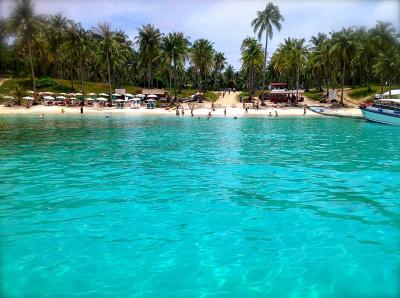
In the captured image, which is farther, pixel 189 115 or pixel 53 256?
pixel 189 115

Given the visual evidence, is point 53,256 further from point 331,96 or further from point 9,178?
point 331,96

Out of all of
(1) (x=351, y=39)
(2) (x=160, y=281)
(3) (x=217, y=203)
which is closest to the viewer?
(2) (x=160, y=281)

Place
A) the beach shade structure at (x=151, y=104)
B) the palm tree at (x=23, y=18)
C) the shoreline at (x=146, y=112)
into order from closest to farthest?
the shoreline at (x=146, y=112), the palm tree at (x=23, y=18), the beach shade structure at (x=151, y=104)

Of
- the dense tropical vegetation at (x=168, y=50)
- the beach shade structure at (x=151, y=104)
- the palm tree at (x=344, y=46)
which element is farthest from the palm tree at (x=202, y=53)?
the palm tree at (x=344, y=46)

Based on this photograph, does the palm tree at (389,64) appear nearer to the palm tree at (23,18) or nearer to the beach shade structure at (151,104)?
the beach shade structure at (151,104)

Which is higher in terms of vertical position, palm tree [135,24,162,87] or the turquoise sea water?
palm tree [135,24,162,87]

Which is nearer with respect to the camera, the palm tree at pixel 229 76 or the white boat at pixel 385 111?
the white boat at pixel 385 111

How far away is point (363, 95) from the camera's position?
3327 inches

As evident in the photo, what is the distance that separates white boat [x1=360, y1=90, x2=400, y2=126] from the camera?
4647 cm

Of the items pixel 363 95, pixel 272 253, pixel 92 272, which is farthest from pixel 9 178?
pixel 363 95

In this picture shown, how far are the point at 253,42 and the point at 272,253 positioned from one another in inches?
3222

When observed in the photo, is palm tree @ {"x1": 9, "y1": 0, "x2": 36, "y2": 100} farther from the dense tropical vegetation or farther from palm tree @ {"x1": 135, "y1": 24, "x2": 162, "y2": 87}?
palm tree @ {"x1": 135, "y1": 24, "x2": 162, "y2": 87}

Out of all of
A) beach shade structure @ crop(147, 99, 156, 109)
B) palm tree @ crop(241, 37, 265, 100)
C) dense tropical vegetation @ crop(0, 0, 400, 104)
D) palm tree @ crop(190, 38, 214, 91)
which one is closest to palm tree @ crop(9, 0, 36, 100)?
dense tropical vegetation @ crop(0, 0, 400, 104)

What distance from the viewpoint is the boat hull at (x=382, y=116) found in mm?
46309
